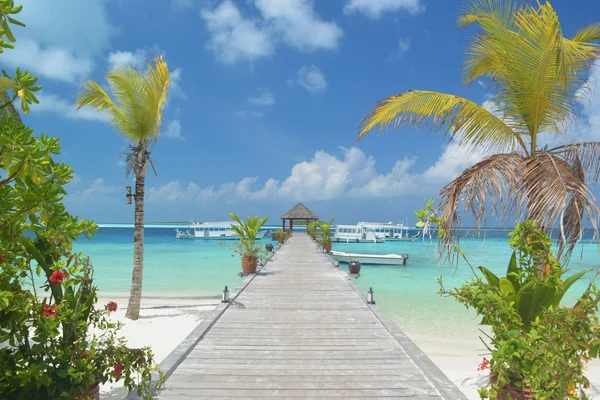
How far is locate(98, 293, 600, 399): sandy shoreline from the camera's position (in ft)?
18.1

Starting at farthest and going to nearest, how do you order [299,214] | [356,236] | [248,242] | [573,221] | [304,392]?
[356,236]
[299,214]
[248,242]
[573,221]
[304,392]

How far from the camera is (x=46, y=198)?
2.03m

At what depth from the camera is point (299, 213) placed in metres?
33.3

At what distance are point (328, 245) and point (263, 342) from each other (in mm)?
14893

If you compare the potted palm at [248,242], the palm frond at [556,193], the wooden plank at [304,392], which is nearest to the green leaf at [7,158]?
the wooden plank at [304,392]

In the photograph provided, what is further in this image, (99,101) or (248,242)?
(248,242)

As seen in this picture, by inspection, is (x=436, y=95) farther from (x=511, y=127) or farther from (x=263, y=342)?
(x=263, y=342)

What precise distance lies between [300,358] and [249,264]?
6.83m

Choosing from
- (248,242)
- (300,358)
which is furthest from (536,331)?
(248,242)

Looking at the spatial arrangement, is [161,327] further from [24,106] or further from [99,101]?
[24,106]

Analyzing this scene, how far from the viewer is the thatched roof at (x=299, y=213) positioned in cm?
3278

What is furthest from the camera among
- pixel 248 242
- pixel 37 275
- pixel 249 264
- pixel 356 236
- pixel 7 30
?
pixel 356 236

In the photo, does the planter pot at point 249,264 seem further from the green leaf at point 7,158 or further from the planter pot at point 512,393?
the green leaf at point 7,158

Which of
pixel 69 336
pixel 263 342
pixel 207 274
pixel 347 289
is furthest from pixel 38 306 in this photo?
pixel 207 274
